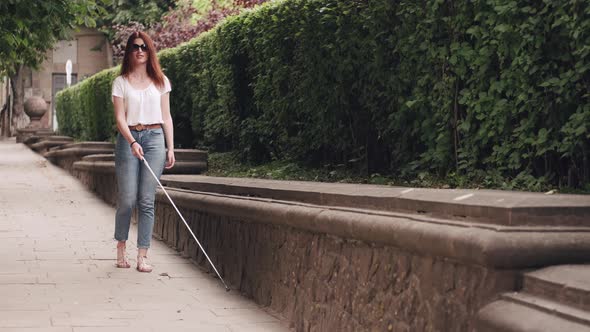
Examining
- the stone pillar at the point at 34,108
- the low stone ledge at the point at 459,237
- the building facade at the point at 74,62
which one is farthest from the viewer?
the building facade at the point at 74,62

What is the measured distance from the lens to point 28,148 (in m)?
34.9

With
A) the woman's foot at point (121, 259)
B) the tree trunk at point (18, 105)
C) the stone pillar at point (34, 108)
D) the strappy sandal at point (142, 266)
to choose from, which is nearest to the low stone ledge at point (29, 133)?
the stone pillar at point (34, 108)

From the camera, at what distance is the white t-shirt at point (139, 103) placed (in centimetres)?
888

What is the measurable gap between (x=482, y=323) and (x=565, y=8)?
2444 millimetres

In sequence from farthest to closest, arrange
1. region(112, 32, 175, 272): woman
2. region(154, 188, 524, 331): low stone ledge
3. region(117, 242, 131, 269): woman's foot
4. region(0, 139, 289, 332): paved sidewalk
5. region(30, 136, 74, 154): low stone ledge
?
region(30, 136, 74, 154): low stone ledge, region(117, 242, 131, 269): woman's foot, region(112, 32, 175, 272): woman, region(0, 139, 289, 332): paved sidewalk, region(154, 188, 524, 331): low stone ledge

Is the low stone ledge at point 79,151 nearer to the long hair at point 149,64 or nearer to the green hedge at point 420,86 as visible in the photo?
the green hedge at point 420,86

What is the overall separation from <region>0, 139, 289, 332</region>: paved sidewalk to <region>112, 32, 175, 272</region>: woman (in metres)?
0.44

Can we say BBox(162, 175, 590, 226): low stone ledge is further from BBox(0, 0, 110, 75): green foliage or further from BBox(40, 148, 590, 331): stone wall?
BBox(0, 0, 110, 75): green foliage

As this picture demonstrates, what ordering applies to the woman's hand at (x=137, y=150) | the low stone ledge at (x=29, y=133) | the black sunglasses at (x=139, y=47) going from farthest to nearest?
the low stone ledge at (x=29, y=133) → the black sunglasses at (x=139, y=47) → the woman's hand at (x=137, y=150)

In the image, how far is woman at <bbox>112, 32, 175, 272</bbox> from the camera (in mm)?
8875

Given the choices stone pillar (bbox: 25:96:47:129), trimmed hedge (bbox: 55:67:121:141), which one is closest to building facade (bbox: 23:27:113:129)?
stone pillar (bbox: 25:96:47:129)

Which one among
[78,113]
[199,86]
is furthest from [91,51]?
[199,86]

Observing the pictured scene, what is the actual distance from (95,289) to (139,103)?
68.3 inches

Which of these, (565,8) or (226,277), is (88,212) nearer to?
(226,277)
